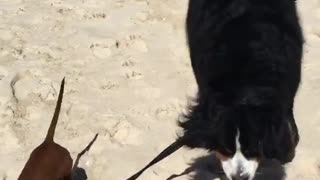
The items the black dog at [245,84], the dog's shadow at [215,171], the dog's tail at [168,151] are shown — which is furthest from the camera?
the dog's shadow at [215,171]

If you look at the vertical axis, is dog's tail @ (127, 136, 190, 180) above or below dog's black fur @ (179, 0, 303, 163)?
below

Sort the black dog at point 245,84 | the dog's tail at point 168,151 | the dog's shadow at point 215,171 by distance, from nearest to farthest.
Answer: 1. the black dog at point 245,84
2. the dog's tail at point 168,151
3. the dog's shadow at point 215,171

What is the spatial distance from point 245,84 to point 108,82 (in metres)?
1.01

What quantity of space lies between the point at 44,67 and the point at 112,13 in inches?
19.4

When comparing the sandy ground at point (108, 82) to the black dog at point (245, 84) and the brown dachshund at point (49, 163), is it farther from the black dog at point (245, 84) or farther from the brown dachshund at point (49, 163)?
the brown dachshund at point (49, 163)

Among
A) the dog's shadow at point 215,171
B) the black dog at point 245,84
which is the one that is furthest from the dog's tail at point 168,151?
the dog's shadow at point 215,171

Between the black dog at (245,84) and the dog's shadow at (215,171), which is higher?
the black dog at (245,84)

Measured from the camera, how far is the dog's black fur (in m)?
2.45

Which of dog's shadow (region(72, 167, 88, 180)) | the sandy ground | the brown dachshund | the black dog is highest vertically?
the black dog

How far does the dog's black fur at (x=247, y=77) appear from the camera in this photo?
8.04ft

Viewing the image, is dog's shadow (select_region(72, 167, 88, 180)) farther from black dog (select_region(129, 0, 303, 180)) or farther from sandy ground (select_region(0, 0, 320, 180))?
black dog (select_region(129, 0, 303, 180))

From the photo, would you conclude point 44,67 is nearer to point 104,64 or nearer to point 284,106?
point 104,64

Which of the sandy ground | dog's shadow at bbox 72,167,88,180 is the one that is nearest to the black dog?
the sandy ground

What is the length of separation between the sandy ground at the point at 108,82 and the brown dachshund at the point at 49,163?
1.05 ft
